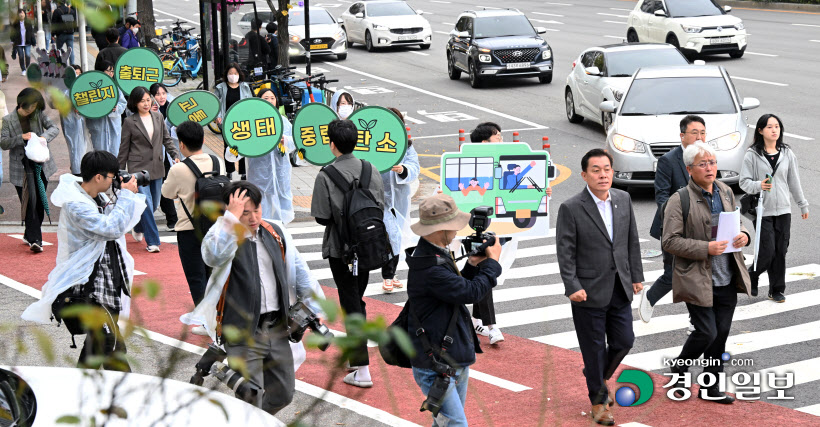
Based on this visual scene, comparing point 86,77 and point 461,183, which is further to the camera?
point 86,77

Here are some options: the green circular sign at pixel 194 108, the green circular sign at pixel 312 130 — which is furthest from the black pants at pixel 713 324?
the green circular sign at pixel 194 108

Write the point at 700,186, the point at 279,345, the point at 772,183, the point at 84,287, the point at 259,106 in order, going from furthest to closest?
the point at 259,106
the point at 772,183
the point at 700,186
the point at 84,287
the point at 279,345

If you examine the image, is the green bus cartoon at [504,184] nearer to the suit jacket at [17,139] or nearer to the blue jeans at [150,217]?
the blue jeans at [150,217]

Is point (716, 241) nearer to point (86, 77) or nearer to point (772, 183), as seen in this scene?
point (772, 183)

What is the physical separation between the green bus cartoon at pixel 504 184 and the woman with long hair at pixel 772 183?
1861mm

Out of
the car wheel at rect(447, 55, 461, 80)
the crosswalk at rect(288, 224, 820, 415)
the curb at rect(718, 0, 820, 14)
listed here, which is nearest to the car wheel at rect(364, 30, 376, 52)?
the car wheel at rect(447, 55, 461, 80)

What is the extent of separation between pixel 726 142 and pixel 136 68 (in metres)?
8.09

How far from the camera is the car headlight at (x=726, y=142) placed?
1389 centimetres

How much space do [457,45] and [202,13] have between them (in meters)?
6.92

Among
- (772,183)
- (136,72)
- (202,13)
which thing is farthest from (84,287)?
(202,13)

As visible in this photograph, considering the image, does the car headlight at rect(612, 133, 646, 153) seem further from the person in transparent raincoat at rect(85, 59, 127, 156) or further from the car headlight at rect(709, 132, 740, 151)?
the person in transparent raincoat at rect(85, 59, 127, 156)

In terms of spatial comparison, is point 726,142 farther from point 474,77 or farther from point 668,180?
point 474,77

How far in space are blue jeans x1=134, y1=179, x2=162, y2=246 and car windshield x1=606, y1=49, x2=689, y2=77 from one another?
9760 millimetres

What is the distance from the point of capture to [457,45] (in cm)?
2617
